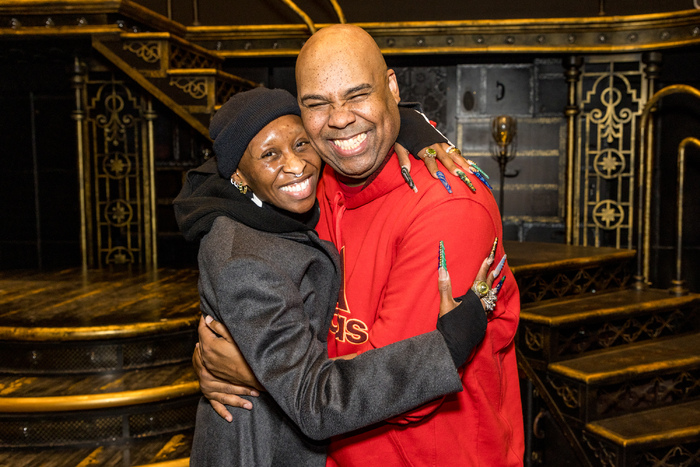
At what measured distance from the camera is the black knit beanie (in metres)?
1.53

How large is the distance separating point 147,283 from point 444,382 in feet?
10.9

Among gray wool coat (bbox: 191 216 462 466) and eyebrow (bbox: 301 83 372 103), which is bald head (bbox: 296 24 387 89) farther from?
gray wool coat (bbox: 191 216 462 466)

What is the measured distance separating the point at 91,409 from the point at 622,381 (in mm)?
2387

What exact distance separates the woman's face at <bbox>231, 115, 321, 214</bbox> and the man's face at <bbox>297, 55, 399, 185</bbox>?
4 centimetres

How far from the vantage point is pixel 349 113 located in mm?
1475

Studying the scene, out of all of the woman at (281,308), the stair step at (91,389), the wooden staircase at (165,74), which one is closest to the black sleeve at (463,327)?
the woman at (281,308)

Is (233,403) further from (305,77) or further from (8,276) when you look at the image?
(8,276)

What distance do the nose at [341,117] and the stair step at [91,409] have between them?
1.71 meters

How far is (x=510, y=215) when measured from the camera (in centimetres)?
558

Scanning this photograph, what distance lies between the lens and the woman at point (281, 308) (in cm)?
122

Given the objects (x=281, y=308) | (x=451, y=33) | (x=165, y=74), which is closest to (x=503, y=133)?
(x=451, y=33)

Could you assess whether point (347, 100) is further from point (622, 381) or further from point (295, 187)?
point (622, 381)

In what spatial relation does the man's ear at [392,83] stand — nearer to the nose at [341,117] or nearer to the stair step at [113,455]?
the nose at [341,117]

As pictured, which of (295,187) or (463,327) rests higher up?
(295,187)
